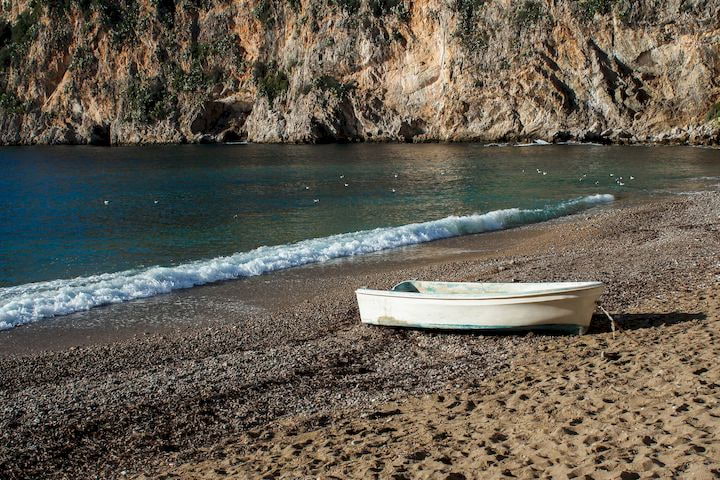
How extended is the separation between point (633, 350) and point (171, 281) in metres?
10.9

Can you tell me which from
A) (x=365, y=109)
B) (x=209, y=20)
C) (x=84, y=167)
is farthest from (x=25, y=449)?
(x=209, y=20)

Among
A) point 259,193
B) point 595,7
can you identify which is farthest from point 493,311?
point 595,7

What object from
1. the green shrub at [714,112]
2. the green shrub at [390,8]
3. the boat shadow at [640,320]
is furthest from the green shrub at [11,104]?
the boat shadow at [640,320]

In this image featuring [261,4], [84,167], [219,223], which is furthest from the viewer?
[261,4]

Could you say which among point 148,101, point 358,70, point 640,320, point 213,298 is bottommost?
point 213,298

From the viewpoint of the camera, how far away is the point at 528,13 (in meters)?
71.1

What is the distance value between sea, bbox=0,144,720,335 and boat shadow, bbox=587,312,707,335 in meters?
9.28

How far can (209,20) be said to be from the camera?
98.3m

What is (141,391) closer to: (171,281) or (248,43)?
(171,281)

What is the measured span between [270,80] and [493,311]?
83967mm

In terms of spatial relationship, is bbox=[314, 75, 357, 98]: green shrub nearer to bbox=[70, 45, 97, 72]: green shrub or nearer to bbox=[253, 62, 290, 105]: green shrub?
bbox=[253, 62, 290, 105]: green shrub

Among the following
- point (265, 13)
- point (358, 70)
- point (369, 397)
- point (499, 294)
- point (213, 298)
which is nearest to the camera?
point (369, 397)

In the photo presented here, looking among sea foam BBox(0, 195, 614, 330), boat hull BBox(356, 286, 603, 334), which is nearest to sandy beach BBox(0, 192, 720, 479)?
boat hull BBox(356, 286, 603, 334)

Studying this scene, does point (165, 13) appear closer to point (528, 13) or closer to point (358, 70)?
point (358, 70)
